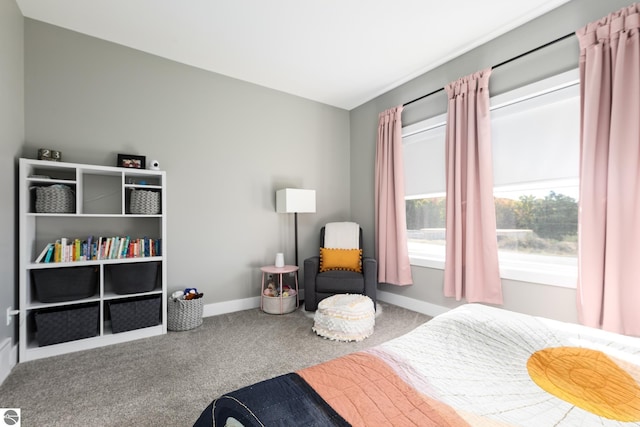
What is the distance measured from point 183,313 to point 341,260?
1.77m

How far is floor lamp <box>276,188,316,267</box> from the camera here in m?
3.41

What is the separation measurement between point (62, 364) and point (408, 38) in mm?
3944

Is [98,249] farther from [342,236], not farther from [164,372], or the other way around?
[342,236]

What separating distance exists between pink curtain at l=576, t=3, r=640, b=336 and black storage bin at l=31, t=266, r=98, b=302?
385 centimetres

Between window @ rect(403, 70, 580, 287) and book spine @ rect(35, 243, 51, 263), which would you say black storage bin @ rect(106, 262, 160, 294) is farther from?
window @ rect(403, 70, 580, 287)

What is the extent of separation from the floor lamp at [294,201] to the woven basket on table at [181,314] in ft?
4.56

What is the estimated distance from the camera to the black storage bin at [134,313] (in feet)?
8.23

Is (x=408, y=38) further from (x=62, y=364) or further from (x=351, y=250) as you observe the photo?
(x=62, y=364)

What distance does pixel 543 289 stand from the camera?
2.37 m

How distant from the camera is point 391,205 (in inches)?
141

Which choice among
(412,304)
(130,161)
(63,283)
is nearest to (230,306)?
(63,283)

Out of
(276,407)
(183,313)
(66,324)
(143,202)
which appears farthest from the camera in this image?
(183,313)

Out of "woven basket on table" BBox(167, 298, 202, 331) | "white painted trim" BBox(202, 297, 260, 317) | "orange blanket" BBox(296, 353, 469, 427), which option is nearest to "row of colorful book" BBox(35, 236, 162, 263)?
"woven basket on table" BBox(167, 298, 202, 331)

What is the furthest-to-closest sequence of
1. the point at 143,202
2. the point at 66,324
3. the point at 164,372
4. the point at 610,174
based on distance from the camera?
1. the point at 143,202
2. the point at 66,324
3. the point at 164,372
4. the point at 610,174
